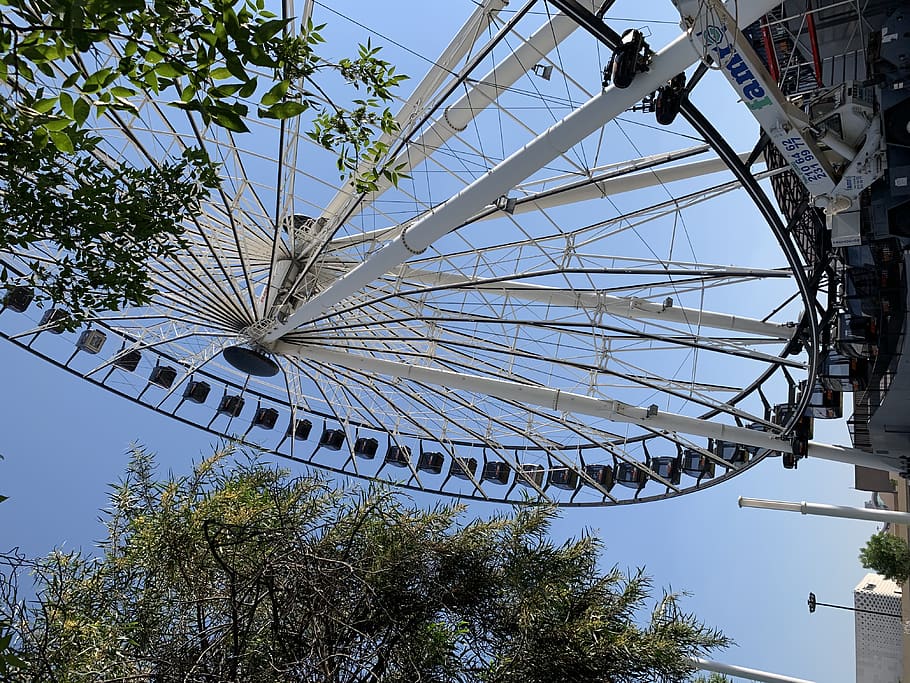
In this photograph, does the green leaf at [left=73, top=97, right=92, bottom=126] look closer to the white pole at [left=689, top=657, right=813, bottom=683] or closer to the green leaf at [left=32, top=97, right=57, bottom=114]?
the green leaf at [left=32, top=97, right=57, bottom=114]

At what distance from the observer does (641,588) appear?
8555mm

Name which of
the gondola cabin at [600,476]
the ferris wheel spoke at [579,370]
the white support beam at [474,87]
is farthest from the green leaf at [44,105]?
the gondola cabin at [600,476]

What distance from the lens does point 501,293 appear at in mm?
28578

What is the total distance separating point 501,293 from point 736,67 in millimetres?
15964

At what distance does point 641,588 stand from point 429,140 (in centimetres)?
1780

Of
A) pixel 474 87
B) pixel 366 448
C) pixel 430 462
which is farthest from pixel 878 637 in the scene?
pixel 474 87

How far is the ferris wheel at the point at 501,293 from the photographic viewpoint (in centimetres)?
1839

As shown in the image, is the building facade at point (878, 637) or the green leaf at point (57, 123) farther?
the building facade at point (878, 637)

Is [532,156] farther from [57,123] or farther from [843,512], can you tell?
[843,512]

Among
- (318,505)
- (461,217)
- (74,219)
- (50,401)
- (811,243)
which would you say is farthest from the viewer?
(50,401)

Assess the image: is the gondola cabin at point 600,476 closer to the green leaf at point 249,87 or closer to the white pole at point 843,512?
the white pole at point 843,512

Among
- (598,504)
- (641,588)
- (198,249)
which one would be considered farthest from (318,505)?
(598,504)

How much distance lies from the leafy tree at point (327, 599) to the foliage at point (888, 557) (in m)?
43.4

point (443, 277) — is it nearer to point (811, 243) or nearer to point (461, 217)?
point (461, 217)
